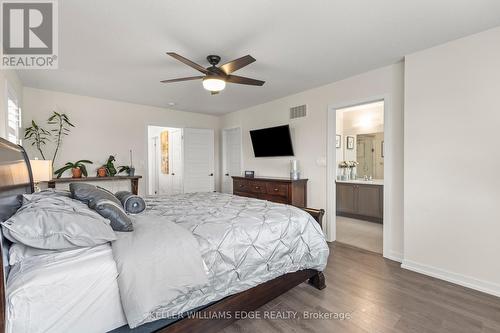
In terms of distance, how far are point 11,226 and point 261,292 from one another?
164 cm

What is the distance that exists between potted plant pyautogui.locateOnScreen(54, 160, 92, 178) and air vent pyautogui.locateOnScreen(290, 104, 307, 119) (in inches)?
154

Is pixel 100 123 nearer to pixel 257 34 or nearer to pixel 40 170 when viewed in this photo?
pixel 40 170

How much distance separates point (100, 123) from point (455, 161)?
556 cm

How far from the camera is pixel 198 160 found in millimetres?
5781

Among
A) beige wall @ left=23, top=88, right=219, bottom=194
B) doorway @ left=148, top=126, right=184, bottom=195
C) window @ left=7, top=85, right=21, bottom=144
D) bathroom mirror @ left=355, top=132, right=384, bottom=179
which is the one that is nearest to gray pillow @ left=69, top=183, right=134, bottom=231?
window @ left=7, top=85, right=21, bottom=144

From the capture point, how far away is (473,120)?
7.77ft

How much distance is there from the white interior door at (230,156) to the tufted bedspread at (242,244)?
10.9ft

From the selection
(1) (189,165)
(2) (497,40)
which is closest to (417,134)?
(2) (497,40)

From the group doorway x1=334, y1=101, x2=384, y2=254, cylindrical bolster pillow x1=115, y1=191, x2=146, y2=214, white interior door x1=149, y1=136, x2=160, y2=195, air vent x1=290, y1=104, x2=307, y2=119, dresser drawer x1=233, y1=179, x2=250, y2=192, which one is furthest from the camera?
white interior door x1=149, y1=136, x2=160, y2=195

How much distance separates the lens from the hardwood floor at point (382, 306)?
70.9 inches

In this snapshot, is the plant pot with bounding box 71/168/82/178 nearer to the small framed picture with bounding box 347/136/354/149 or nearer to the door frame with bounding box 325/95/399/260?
the door frame with bounding box 325/95/399/260

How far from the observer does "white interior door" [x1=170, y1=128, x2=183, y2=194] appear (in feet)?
19.0

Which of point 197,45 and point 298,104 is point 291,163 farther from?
point 197,45

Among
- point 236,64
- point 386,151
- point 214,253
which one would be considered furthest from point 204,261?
point 386,151
